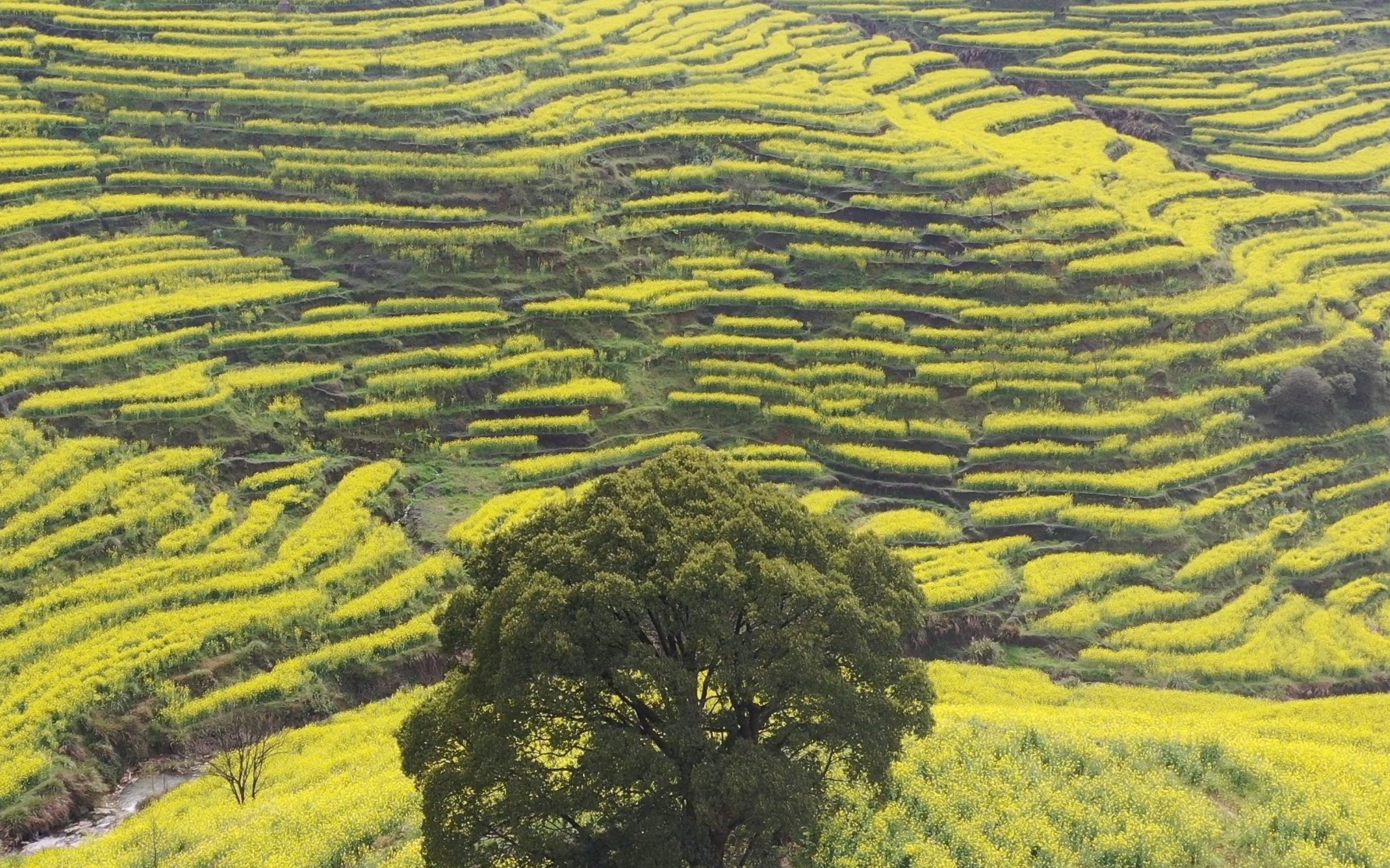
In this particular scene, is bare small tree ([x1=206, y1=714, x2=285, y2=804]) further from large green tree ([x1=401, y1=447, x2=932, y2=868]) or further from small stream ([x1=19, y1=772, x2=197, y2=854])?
large green tree ([x1=401, y1=447, x2=932, y2=868])

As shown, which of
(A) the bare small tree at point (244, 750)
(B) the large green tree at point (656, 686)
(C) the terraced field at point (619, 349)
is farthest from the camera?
(C) the terraced field at point (619, 349)

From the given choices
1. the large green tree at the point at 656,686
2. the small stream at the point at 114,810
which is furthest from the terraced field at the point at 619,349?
the large green tree at the point at 656,686

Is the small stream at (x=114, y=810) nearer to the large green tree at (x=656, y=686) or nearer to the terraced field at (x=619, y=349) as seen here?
the terraced field at (x=619, y=349)

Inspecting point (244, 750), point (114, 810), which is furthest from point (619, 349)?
point (114, 810)

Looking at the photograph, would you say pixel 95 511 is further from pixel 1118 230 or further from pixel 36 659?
pixel 1118 230

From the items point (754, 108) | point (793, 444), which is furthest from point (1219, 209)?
point (793, 444)
